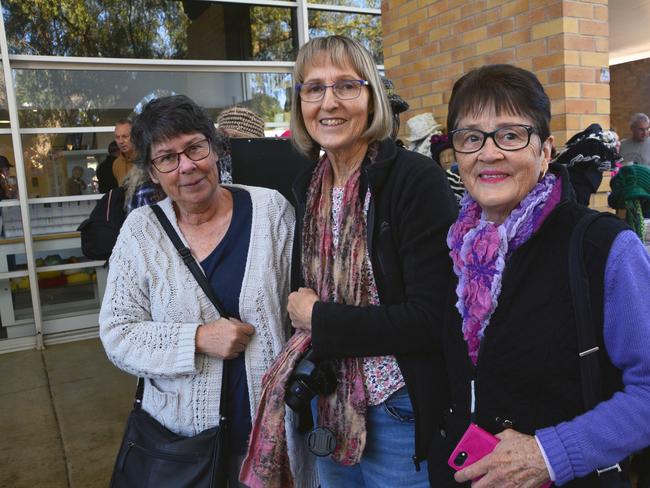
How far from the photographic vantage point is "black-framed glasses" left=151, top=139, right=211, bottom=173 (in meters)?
1.80

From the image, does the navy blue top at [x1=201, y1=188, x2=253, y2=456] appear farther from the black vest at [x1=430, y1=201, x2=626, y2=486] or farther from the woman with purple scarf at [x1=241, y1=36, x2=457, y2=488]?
the black vest at [x1=430, y1=201, x2=626, y2=486]

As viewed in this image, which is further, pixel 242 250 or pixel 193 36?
pixel 193 36

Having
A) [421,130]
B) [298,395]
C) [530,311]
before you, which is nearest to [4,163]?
[421,130]

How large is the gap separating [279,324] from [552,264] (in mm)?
922

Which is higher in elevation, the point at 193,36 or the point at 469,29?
the point at 193,36

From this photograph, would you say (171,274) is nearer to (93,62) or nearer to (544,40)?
(544,40)

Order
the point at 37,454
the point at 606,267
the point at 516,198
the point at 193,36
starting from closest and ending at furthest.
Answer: the point at 606,267 < the point at 516,198 < the point at 37,454 < the point at 193,36

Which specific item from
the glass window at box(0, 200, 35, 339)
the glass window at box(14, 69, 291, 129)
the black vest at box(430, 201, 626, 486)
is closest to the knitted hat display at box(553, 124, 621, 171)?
the black vest at box(430, 201, 626, 486)

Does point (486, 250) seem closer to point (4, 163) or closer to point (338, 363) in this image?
point (338, 363)

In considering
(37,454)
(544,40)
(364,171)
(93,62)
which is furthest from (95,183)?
(364,171)

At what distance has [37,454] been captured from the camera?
355cm

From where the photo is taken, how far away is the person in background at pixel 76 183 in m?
5.72

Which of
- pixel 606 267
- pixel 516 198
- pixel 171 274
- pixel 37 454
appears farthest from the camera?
pixel 37 454

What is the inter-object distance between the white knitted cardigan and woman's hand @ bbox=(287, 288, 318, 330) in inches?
7.7
